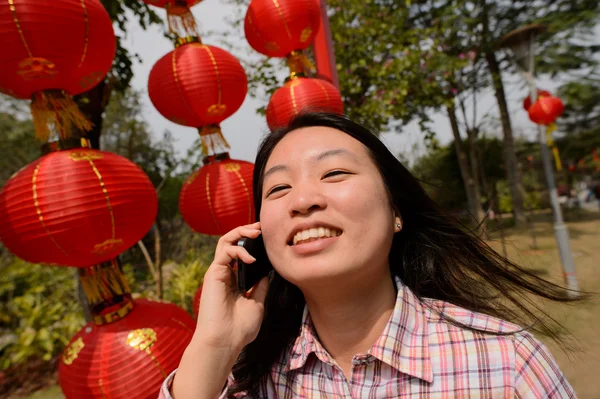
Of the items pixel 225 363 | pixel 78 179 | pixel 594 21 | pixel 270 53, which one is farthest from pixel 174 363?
pixel 594 21

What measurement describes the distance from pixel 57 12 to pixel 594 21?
1198 centimetres

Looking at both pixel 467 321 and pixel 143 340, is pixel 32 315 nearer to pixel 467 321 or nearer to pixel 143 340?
pixel 143 340

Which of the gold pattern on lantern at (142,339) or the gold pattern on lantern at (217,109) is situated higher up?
the gold pattern on lantern at (217,109)

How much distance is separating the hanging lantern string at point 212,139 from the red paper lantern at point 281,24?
71 cm

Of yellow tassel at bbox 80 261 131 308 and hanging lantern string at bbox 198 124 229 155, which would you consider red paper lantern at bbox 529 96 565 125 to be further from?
yellow tassel at bbox 80 261 131 308

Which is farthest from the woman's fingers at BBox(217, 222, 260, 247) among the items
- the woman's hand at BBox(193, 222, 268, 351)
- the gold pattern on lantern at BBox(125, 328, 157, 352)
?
the gold pattern on lantern at BBox(125, 328, 157, 352)

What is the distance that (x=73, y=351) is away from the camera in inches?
64.6

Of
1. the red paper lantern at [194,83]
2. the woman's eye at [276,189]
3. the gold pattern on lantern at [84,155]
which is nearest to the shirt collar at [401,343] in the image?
the woman's eye at [276,189]

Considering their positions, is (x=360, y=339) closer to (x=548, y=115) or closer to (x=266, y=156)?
(x=266, y=156)

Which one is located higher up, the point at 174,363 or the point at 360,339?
the point at 360,339

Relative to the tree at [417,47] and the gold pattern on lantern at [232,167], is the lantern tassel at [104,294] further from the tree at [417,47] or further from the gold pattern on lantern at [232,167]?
the tree at [417,47]

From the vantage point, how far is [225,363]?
1222 mm

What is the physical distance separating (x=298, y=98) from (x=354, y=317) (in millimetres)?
1646

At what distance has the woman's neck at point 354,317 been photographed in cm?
122
